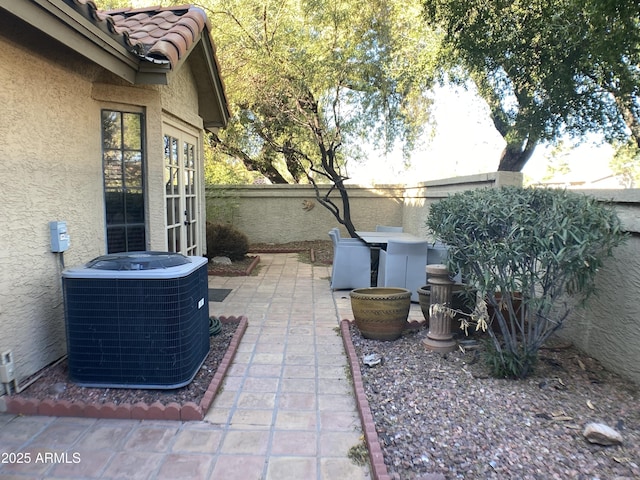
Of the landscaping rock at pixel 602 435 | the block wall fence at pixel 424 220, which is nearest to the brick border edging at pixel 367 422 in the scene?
the landscaping rock at pixel 602 435

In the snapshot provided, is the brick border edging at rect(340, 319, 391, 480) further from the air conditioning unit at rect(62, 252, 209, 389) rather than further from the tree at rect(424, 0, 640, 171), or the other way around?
the tree at rect(424, 0, 640, 171)

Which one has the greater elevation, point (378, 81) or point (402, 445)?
point (378, 81)

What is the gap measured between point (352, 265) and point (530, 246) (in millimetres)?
3877

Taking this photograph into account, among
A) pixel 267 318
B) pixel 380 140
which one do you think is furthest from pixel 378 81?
pixel 267 318

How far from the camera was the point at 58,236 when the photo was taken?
365cm

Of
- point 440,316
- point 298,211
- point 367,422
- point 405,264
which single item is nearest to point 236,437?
point 367,422

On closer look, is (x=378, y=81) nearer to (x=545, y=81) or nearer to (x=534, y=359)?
(x=545, y=81)

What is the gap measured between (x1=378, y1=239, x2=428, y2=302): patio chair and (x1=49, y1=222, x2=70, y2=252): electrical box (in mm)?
3962

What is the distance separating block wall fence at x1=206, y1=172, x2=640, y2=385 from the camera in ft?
11.1

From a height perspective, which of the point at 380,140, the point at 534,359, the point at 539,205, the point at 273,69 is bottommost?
the point at 534,359

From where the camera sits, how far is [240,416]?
10.2ft

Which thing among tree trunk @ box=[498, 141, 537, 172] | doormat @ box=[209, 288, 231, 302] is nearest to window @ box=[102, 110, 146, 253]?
doormat @ box=[209, 288, 231, 302]

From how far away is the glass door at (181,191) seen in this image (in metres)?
5.64

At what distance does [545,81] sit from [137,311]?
577cm
